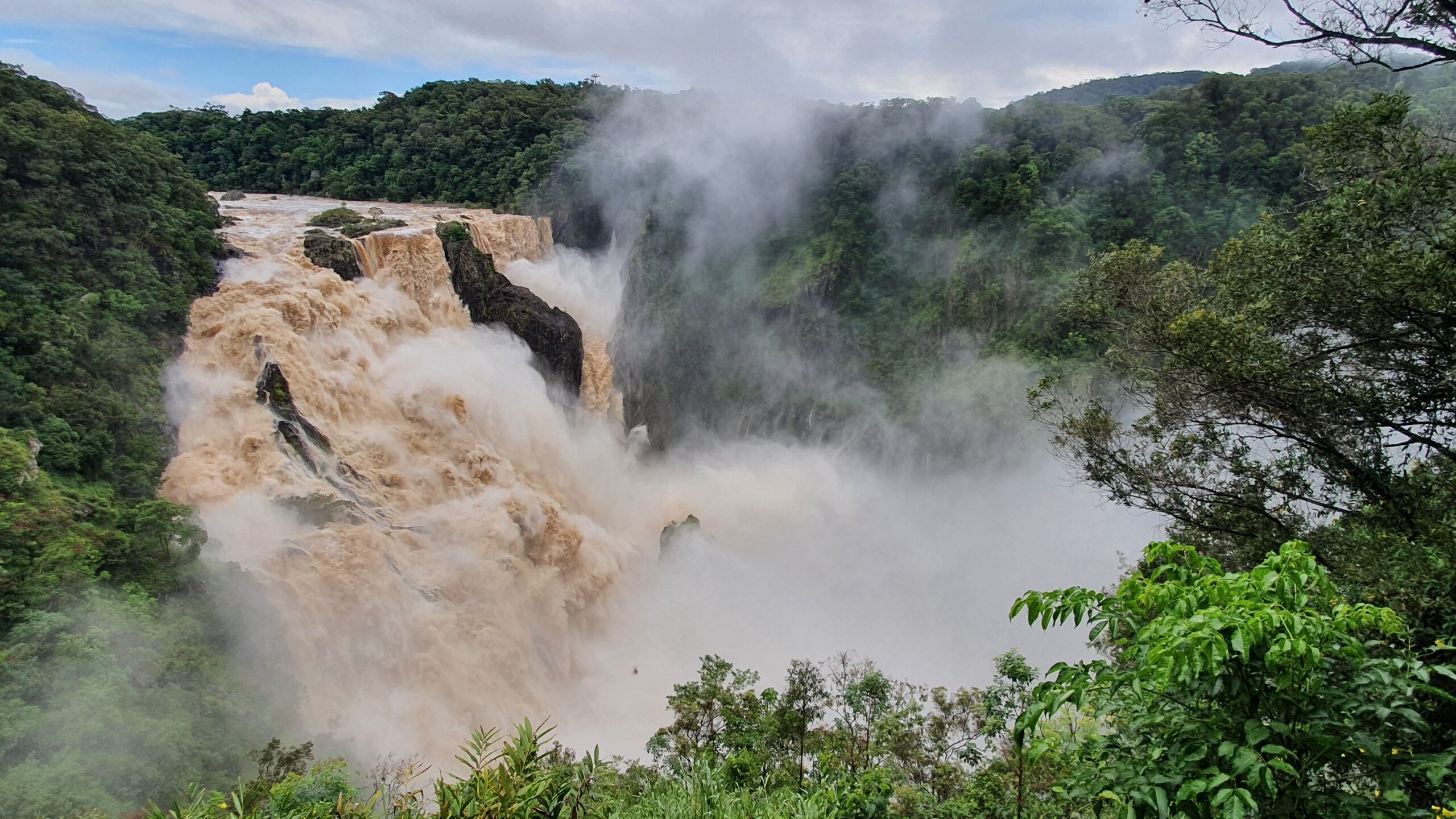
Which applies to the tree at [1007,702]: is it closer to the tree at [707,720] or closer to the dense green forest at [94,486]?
the tree at [707,720]

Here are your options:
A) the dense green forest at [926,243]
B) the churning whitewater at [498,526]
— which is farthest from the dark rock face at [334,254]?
the dense green forest at [926,243]

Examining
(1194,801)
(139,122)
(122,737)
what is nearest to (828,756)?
(1194,801)

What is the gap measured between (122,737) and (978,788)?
11.1 m

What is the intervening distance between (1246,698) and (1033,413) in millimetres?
8949

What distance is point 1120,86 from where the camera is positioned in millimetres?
42062

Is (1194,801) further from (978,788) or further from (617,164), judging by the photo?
(617,164)

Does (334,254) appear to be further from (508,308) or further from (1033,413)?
(1033,413)

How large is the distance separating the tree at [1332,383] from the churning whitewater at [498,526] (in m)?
11.4

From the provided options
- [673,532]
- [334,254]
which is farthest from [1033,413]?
[334,254]

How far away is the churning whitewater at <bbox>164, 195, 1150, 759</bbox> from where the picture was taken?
1392 cm

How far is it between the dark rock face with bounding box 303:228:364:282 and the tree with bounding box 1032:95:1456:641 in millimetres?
20086

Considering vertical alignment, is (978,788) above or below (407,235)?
below

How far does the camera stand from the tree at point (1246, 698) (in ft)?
7.27

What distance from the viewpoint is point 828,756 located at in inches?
329
